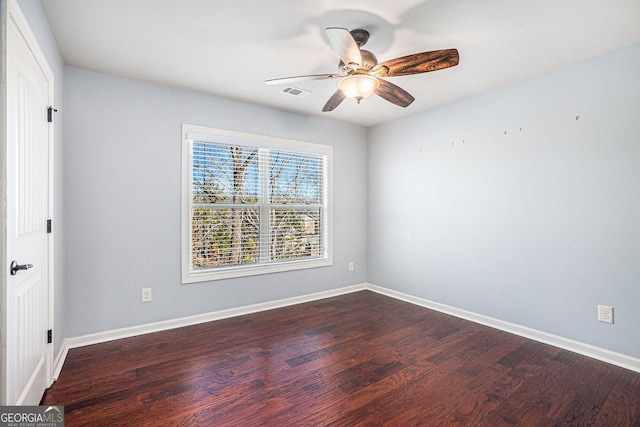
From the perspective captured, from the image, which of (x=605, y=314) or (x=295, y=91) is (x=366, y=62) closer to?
(x=295, y=91)

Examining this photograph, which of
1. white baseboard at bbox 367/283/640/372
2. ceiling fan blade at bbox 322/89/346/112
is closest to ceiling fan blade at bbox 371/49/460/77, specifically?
ceiling fan blade at bbox 322/89/346/112

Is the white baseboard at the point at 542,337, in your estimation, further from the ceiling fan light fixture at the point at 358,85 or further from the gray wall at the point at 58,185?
the gray wall at the point at 58,185

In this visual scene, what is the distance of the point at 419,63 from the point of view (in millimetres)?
2137

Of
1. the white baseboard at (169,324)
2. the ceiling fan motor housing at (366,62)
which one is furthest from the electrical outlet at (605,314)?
the white baseboard at (169,324)

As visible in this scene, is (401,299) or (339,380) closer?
(339,380)

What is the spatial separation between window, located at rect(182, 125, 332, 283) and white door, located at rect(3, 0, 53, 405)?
4.39 feet

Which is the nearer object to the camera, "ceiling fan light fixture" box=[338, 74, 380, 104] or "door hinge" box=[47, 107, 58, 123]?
"door hinge" box=[47, 107, 58, 123]

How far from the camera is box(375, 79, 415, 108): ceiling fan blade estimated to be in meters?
2.48

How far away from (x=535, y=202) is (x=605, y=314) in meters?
1.03

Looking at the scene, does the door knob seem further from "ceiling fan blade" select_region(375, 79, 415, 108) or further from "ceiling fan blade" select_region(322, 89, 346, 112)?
"ceiling fan blade" select_region(375, 79, 415, 108)

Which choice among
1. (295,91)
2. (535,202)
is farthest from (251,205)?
(535,202)

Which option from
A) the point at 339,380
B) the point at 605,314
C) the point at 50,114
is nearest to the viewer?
the point at 50,114

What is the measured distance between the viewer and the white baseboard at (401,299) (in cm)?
A: 250

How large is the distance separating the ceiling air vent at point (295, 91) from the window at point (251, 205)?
66cm
